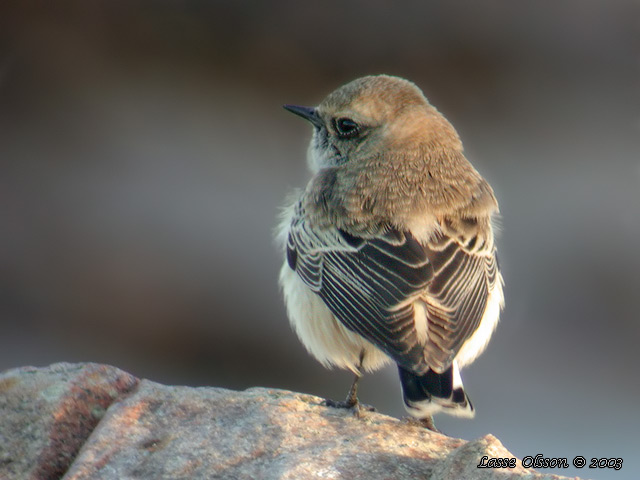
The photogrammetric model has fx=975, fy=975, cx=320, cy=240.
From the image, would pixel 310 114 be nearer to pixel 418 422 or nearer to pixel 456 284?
pixel 456 284

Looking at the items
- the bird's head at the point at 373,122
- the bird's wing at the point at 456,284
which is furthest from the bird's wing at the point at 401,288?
the bird's head at the point at 373,122

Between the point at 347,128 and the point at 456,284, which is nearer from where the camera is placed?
the point at 456,284

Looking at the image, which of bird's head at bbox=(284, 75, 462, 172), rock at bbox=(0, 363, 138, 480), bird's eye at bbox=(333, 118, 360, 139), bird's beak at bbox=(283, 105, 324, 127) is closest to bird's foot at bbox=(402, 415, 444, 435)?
rock at bbox=(0, 363, 138, 480)

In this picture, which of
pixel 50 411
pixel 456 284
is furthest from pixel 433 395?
pixel 50 411

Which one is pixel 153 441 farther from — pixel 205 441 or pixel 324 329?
pixel 324 329

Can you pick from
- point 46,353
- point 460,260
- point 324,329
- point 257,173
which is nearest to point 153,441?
point 324,329

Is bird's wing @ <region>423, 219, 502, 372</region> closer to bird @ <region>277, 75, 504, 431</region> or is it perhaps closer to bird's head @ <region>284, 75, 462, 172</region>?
bird @ <region>277, 75, 504, 431</region>

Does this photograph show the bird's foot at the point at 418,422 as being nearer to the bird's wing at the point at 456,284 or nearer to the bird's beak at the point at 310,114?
the bird's wing at the point at 456,284
